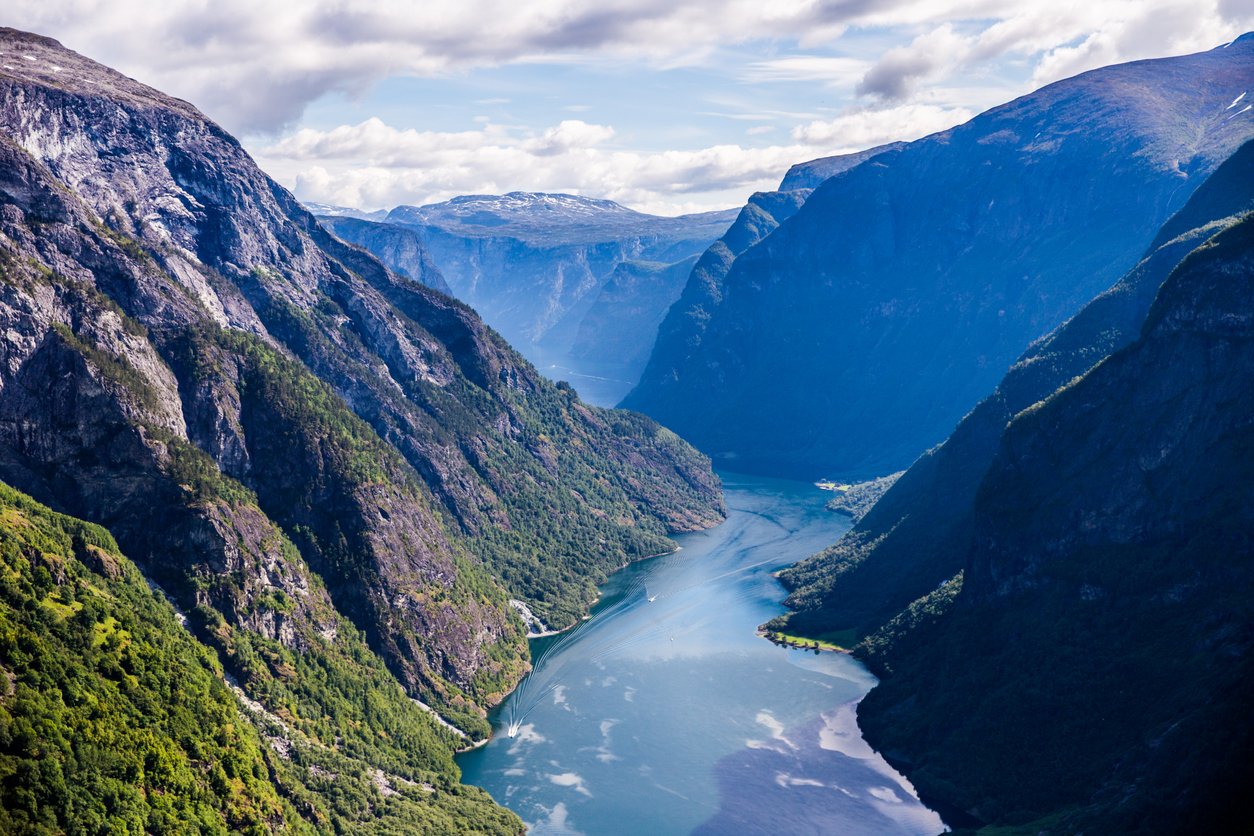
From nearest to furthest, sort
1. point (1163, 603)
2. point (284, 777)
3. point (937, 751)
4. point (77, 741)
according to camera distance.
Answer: point (77, 741), point (284, 777), point (1163, 603), point (937, 751)

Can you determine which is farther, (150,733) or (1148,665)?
(1148,665)

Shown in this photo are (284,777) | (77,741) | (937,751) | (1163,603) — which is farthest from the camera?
(937,751)

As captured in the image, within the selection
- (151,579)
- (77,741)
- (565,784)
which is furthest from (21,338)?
Answer: (565,784)

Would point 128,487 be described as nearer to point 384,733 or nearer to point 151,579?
point 151,579

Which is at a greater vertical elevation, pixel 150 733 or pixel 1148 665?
pixel 1148 665

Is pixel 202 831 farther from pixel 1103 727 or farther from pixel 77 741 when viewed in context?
pixel 1103 727

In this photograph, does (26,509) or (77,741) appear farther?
(26,509)

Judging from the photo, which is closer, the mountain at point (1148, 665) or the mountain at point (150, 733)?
the mountain at point (150, 733)

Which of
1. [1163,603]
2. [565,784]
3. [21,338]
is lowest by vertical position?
[565,784]

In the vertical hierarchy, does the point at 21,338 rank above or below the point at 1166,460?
above

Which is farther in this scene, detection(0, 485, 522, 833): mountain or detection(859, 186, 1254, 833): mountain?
detection(859, 186, 1254, 833): mountain
